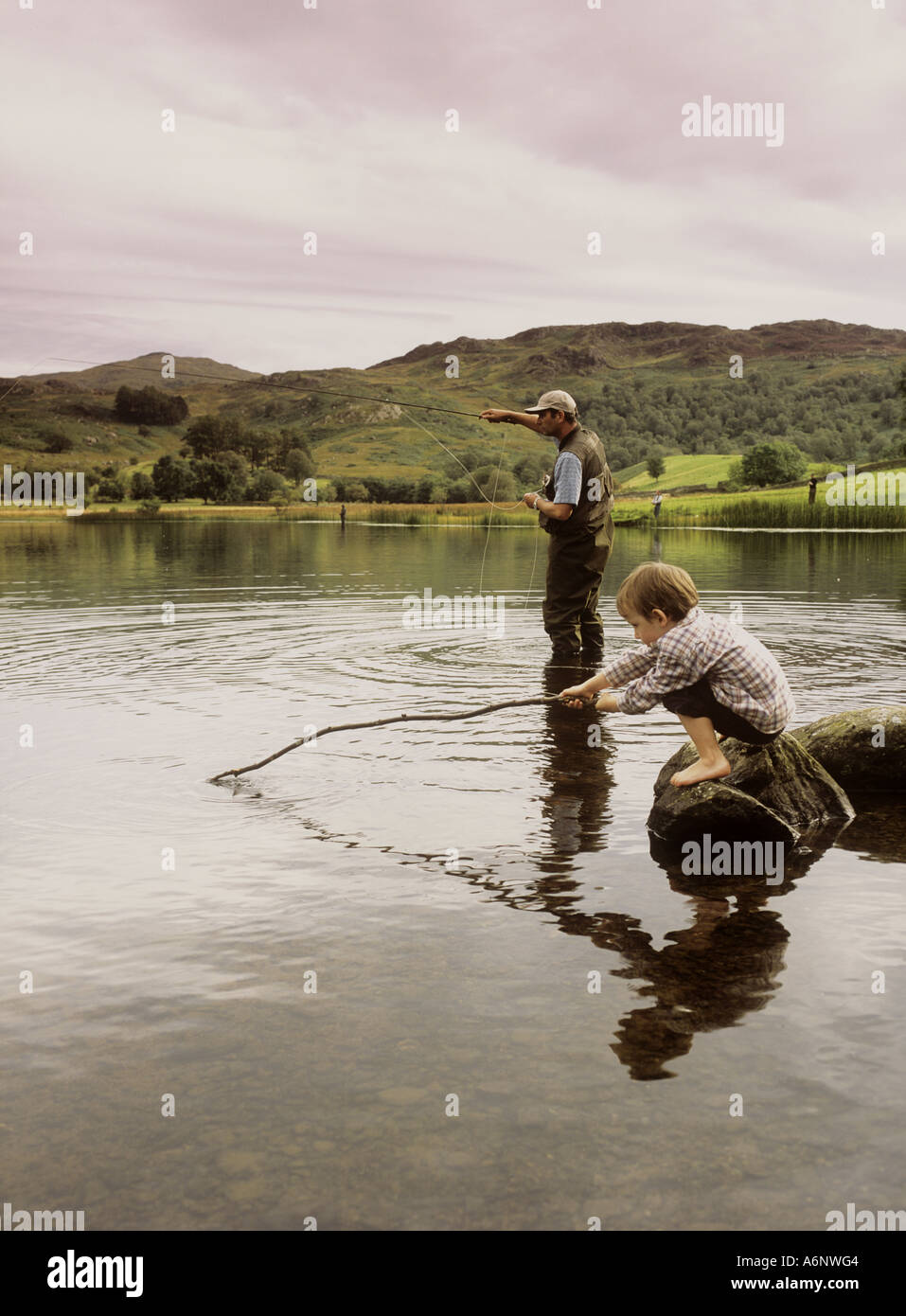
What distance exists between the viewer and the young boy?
6562 mm

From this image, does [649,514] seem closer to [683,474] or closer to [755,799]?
[683,474]

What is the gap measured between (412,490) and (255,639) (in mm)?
112582

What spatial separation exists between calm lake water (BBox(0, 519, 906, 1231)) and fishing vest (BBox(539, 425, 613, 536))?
2.36 meters

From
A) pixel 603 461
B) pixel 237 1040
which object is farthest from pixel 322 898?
pixel 603 461

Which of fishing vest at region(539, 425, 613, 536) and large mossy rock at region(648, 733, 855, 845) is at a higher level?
fishing vest at region(539, 425, 613, 536)

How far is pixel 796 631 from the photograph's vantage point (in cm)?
1691

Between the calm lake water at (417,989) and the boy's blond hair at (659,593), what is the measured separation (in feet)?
4.53

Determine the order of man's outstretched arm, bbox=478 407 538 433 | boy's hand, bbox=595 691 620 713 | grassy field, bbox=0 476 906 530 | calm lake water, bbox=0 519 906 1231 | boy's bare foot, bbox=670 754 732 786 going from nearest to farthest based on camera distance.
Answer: calm lake water, bbox=0 519 906 1231 → boy's bare foot, bbox=670 754 732 786 → boy's hand, bbox=595 691 620 713 → man's outstretched arm, bbox=478 407 538 433 → grassy field, bbox=0 476 906 530

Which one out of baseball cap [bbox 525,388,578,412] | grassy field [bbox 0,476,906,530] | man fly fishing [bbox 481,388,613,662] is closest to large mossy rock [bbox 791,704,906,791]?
man fly fishing [bbox 481,388,613,662]

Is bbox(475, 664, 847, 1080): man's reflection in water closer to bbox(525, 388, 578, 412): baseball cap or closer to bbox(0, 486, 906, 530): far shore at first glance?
bbox(525, 388, 578, 412): baseball cap

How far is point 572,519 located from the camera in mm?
12164

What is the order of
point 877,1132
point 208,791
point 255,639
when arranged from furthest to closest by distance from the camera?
point 255,639
point 208,791
point 877,1132

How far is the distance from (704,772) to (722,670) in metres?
0.62

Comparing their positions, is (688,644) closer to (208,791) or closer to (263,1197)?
(208,791)
